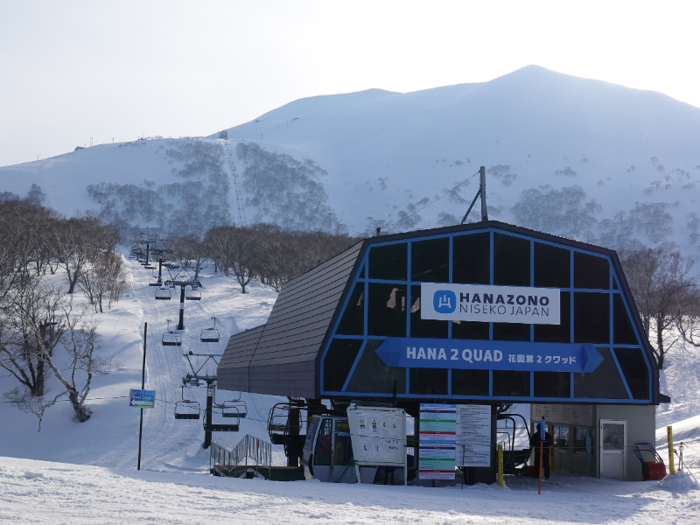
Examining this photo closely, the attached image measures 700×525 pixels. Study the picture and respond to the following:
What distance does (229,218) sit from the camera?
196250mm

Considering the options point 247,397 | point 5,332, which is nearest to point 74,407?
point 247,397

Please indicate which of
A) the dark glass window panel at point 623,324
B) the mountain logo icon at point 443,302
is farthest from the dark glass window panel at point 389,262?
the dark glass window panel at point 623,324

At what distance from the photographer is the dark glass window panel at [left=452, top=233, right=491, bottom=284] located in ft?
64.1

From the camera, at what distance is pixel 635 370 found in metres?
19.6

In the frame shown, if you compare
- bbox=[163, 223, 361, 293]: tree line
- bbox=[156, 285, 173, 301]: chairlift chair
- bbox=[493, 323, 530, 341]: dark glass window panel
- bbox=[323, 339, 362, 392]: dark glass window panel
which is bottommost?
bbox=[323, 339, 362, 392]: dark glass window panel

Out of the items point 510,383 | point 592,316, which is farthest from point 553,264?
point 510,383

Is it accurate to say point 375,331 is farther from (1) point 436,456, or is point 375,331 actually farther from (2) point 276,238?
(2) point 276,238

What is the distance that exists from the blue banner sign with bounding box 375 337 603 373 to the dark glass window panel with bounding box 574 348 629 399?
0.91ft

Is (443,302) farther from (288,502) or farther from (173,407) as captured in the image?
(173,407)

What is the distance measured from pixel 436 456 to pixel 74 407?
27.5 metres

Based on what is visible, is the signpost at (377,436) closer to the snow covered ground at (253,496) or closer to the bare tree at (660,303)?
the snow covered ground at (253,496)

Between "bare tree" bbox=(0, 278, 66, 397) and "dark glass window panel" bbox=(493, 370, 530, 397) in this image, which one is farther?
"bare tree" bbox=(0, 278, 66, 397)

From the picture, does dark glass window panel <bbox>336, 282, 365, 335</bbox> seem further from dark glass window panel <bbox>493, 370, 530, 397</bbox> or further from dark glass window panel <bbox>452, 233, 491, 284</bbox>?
dark glass window panel <bbox>493, 370, 530, 397</bbox>

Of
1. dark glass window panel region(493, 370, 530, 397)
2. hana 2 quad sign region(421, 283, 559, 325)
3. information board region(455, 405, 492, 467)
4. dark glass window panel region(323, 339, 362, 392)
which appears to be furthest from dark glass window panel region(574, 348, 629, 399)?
dark glass window panel region(323, 339, 362, 392)
